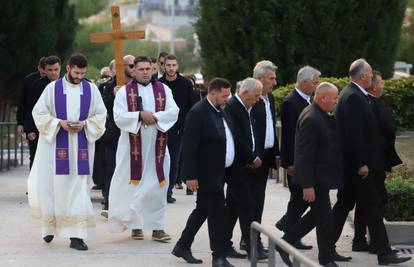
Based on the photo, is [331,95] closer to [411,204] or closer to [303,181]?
[303,181]

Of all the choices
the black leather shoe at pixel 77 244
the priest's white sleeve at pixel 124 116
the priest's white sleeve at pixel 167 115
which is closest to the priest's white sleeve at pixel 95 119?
the priest's white sleeve at pixel 124 116

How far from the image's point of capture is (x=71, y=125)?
12375mm

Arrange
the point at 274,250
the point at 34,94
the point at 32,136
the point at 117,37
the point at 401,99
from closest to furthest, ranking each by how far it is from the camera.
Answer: the point at 274,250
the point at 117,37
the point at 32,136
the point at 34,94
the point at 401,99

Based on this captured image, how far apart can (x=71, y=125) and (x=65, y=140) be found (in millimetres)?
218

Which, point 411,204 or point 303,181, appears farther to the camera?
point 411,204

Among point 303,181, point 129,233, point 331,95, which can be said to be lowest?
point 129,233

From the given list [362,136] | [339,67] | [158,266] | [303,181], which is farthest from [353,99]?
[339,67]

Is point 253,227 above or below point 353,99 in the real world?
below

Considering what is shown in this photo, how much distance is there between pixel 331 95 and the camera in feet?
35.5

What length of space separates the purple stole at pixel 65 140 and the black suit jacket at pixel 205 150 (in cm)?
175

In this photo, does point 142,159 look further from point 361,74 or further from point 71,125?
point 361,74

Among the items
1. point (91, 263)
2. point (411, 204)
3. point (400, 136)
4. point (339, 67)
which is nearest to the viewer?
point (91, 263)

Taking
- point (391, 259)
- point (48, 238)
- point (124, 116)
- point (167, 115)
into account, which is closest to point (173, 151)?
point (167, 115)

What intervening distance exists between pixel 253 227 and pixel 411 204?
393 centimetres
